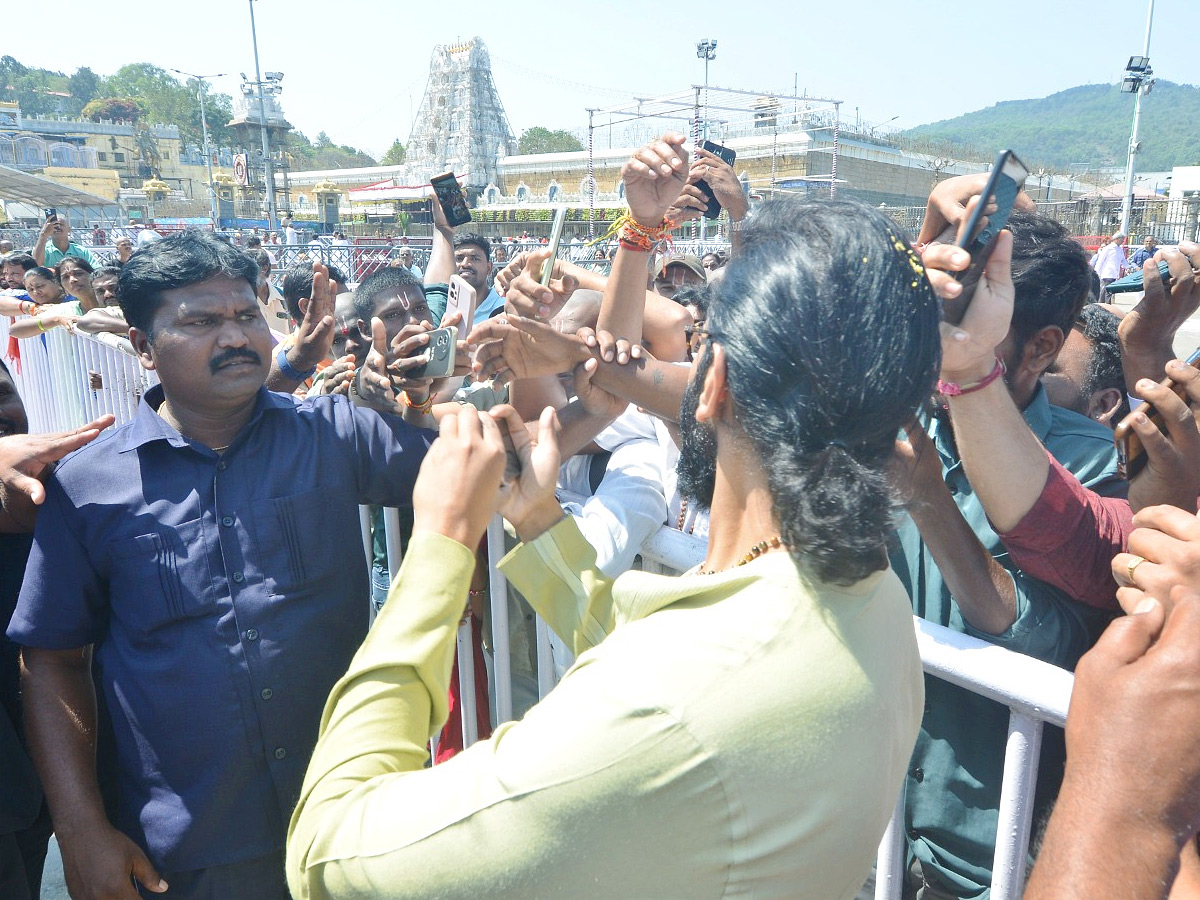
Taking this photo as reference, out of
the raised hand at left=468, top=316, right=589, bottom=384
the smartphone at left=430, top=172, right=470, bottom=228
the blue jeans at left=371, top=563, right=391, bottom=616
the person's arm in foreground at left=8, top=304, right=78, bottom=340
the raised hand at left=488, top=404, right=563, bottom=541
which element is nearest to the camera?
the raised hand at left=488, top=404, right=563, bottom=541

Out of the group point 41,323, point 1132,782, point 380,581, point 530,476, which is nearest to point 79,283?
point 41,323

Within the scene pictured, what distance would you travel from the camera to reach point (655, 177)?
7.90ft

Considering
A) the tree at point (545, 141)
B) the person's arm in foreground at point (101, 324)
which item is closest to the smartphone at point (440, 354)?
the person's arm in foreground at point (101, 324)

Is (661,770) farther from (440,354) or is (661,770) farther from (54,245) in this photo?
(54,245)

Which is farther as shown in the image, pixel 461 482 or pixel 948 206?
pixel 948 206

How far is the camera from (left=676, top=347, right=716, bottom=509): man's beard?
1223 mm

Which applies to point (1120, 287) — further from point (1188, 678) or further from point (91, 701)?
point (91, 701)

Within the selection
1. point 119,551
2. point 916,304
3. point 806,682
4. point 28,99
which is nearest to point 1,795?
point 119,551

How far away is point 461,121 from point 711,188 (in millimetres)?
77540

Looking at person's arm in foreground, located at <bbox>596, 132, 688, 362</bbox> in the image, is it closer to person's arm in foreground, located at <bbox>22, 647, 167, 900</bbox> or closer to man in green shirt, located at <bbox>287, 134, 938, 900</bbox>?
man in green shirt, located at <bbox>287, 134, 938, 900</bbox>

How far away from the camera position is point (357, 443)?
83.3 inches

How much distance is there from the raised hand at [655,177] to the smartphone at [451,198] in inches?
64.0

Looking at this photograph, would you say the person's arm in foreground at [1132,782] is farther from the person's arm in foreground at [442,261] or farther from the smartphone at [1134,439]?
the person's arm in foreground at [442,261]

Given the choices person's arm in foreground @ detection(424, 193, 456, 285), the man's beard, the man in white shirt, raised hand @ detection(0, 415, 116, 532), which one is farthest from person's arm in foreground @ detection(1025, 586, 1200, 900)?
the man in white shirt
